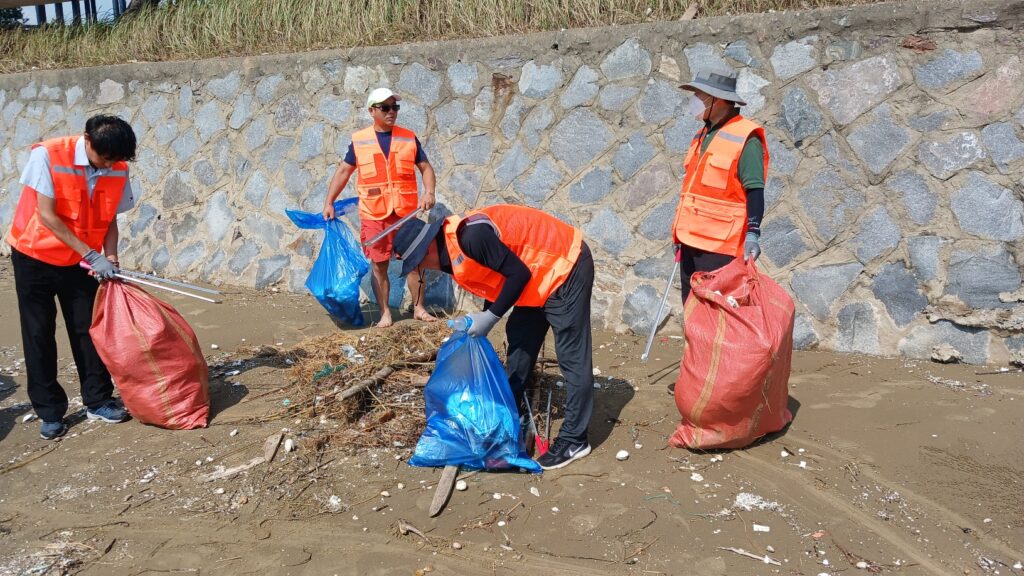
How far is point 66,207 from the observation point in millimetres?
3680

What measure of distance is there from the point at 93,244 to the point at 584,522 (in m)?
2.72

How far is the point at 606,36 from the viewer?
5.19 meters

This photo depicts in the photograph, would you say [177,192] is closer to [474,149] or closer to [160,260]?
[160,260]

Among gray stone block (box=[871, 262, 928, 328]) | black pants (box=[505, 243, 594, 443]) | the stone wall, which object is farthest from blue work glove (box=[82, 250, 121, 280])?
gray stone block (box=[871, 262, 928, 328])

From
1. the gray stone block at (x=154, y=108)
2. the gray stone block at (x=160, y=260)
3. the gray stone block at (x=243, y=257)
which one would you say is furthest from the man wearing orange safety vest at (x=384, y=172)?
the gray stone block at (x=154, y=108)

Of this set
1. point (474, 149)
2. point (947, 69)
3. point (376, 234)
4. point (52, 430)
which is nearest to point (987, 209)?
point (947, 69)

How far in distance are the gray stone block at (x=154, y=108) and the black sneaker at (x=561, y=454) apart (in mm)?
5537

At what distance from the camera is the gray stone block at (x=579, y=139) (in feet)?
17.3

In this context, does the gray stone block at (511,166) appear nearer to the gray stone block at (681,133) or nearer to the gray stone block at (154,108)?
the gray stone block at (681,133)

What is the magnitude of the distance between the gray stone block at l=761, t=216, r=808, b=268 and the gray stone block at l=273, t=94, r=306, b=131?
12.5 feet

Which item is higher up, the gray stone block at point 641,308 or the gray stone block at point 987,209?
the gray stone block at point 987,209

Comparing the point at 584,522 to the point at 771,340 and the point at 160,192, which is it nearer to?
the point at 771,340

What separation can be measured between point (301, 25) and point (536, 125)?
8.84 ft

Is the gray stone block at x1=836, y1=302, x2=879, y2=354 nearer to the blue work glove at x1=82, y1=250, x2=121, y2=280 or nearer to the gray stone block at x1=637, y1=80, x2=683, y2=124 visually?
the gray stone block at x1=637, y1=80, x2=683, y2=124
